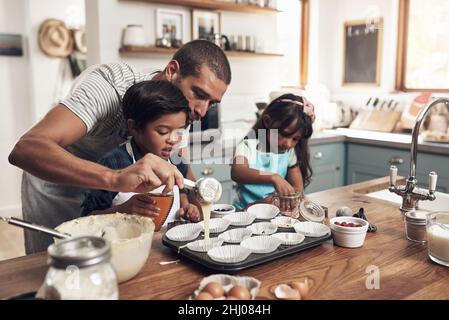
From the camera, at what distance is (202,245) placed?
3.50ft

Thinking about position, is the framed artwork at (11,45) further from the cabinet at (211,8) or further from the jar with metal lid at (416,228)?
the jar with metal lid at (416,228)

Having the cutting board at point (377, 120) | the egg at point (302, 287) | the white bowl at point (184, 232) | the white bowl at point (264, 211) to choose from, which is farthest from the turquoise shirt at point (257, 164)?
the cutting board at point (377, 120)

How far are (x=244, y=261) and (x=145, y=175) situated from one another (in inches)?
11.8

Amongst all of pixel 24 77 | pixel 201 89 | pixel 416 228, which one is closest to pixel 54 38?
pixel 24 77

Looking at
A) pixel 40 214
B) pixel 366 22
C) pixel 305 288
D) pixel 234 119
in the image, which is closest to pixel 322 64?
pixel 366 22

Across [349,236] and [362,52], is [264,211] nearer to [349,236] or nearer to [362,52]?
[349,236]

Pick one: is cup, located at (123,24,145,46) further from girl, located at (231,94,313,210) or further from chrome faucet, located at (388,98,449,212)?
chrome faucet, located at (388,98,449,212)

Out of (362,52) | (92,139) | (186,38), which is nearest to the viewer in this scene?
(92,139)

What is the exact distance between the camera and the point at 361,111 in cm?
388

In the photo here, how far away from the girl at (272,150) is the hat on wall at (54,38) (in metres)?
2.82

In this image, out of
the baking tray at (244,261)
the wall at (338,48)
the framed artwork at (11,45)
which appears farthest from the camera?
the framed artwork at (11,45)

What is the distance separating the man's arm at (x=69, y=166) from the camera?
993mm

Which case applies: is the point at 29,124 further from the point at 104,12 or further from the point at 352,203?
the point at 352,203

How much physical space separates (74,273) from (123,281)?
247 mm
